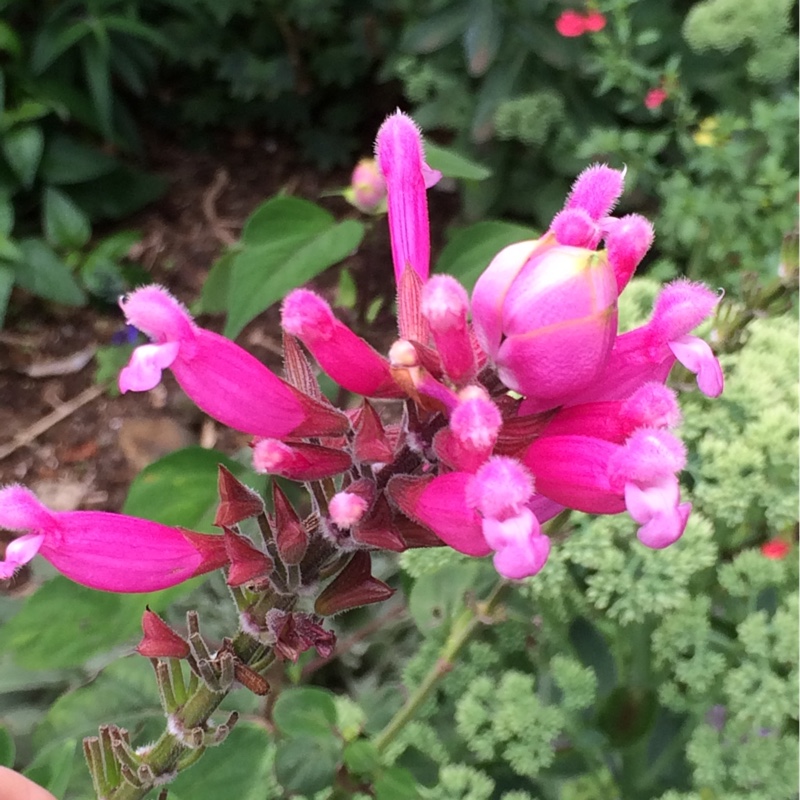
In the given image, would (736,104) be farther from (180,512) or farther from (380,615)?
(180,512)

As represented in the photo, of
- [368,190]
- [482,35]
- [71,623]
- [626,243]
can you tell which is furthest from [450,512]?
[482,35]

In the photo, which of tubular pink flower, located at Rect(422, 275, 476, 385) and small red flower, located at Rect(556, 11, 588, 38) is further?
small red flower, located at Rect(556, 11, 588, 38)

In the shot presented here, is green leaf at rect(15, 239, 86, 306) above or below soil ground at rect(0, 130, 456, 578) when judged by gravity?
above

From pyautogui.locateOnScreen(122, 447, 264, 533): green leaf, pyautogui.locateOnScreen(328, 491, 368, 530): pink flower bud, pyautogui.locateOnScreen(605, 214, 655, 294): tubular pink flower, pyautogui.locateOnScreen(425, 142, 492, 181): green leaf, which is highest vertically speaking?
pyautogui.locateOnScreen(605, 214, 655, 294): tubular pink flower

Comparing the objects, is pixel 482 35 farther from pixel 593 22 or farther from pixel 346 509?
pixel 346 509

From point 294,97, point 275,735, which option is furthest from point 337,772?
point 294,97

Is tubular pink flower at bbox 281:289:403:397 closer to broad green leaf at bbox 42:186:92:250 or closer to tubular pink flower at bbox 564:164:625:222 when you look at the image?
tubular pink flower at bbox 564:164:625:222

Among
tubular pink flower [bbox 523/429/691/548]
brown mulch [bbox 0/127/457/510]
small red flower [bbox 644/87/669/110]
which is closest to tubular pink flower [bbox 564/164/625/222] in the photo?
tubular pink flower [bbox 523/429/691/548]
